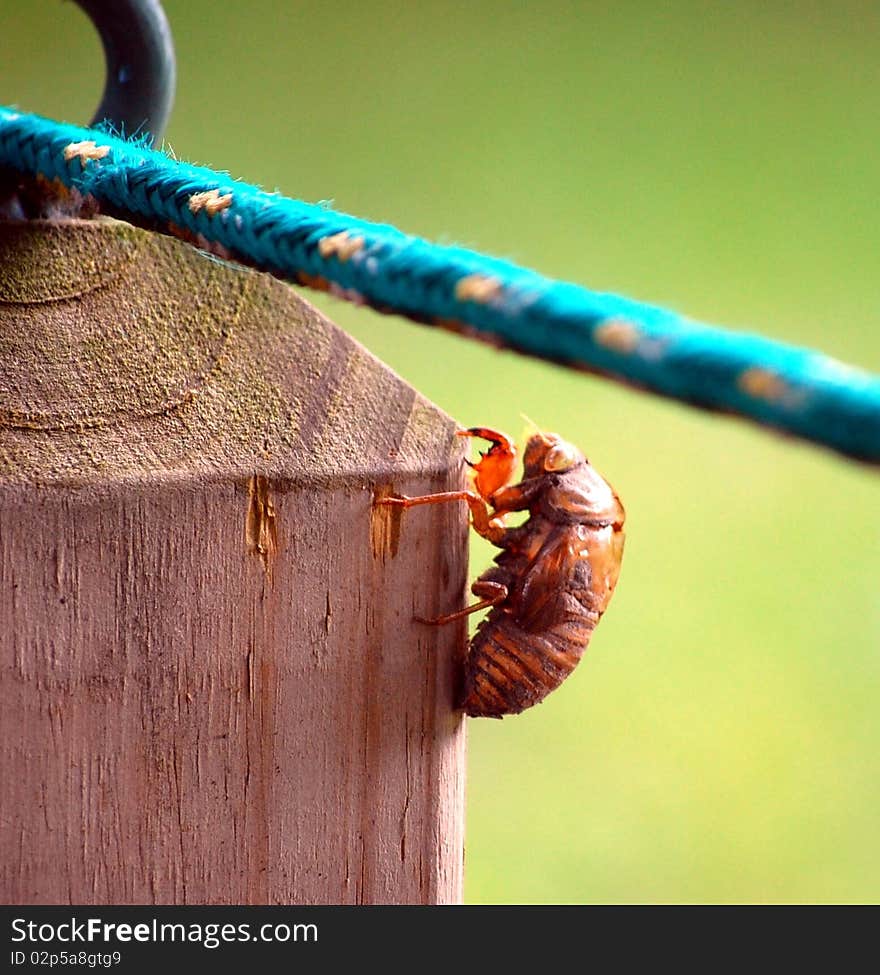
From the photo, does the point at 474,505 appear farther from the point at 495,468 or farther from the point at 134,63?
the point at 134,63

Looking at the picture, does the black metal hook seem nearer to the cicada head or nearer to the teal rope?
the teal rope

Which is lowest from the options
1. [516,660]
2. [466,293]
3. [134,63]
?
[516,660]

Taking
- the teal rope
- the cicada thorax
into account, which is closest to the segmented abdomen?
the cicada thorax

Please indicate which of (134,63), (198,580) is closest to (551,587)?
(198,580)

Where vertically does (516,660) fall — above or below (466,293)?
below

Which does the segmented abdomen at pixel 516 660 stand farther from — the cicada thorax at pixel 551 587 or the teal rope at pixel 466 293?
the teal rope at pixel 466 293

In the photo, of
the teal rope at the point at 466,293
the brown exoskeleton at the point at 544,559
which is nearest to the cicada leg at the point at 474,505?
the brown exoskeleton at the point at 544,559

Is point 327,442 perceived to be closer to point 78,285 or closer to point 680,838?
point 78,285
